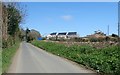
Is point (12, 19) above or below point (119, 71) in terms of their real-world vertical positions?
above

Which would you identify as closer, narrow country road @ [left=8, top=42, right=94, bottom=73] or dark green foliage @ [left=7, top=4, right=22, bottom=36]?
narrow country road @ [left=8, top=42, right=94, bottom=73]

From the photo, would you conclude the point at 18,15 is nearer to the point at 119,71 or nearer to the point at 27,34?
the point at 119,71

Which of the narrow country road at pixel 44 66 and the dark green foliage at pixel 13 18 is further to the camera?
the dark green foliage at pixel 13 18

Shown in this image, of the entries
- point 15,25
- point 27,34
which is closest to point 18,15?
point 15,25

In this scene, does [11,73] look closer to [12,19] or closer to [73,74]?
[73,74]

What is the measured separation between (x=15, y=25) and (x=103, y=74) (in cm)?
4379

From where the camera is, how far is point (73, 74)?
17312mm

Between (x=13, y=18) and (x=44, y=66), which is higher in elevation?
(x=13, y=18)

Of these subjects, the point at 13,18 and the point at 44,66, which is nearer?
the point at 44,66

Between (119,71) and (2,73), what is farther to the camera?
(2,73)

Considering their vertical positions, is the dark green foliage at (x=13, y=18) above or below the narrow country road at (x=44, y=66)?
above

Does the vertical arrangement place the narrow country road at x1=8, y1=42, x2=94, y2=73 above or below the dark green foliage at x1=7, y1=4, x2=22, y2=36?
below

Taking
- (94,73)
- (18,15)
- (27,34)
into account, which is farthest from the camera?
(27,34)

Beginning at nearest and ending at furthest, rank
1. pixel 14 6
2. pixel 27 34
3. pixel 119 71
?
1. pixel 119 71
2. pixel 14 6
3. pixel 27 34
